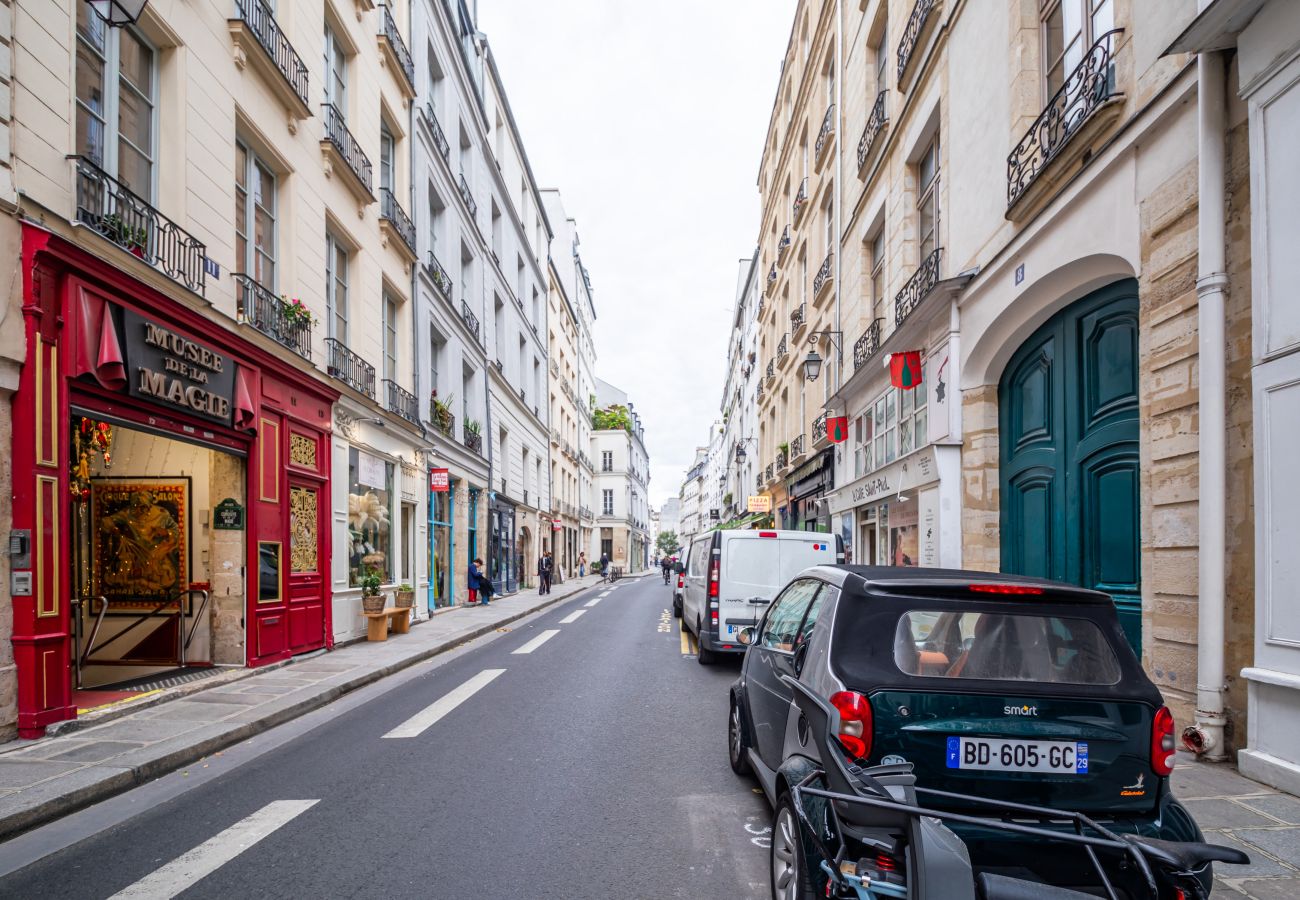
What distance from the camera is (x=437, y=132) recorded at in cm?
1947

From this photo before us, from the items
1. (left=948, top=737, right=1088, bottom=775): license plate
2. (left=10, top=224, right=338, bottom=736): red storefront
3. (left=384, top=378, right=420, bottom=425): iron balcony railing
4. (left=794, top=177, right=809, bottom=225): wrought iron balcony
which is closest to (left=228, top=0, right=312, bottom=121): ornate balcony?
(left=10, top=224, right=338, bottom=736): red storefront

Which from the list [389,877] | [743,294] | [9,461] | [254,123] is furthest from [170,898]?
[743,294]

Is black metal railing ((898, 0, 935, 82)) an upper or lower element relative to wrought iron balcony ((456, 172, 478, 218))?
lower

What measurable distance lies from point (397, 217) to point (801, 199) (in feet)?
39.3

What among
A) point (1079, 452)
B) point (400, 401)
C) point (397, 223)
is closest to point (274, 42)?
point (397, 223)

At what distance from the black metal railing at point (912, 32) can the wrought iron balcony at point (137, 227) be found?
10935 mm

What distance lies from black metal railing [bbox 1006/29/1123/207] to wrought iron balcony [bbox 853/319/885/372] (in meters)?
6.00

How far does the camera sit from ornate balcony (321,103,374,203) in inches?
500

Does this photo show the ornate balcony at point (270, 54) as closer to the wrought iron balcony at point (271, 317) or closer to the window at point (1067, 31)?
the wrought iron balcony at point (271, 317)

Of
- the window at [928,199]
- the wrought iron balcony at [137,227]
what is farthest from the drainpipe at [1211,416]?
the wrought iron balcony at [137,227]

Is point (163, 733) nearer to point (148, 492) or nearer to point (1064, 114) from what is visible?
point (148, 492)

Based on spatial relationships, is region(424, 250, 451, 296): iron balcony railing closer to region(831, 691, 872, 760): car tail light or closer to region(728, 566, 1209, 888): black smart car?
region(728, 566, 1209, 888): black smart car

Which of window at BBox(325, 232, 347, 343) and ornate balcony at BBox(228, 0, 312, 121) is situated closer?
ornate balcony at BBox(228, 0, 312, 121)

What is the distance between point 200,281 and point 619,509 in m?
61.1
